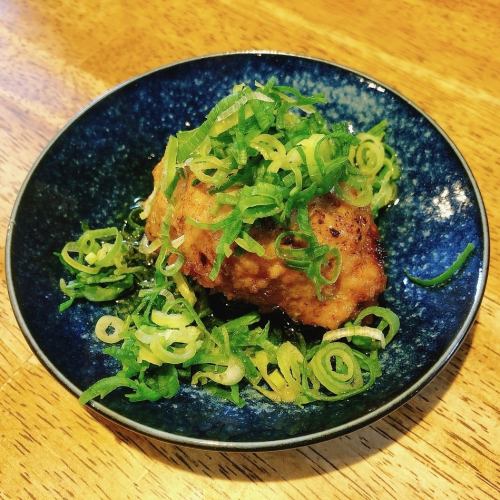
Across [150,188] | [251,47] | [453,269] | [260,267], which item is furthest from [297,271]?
[251,47]

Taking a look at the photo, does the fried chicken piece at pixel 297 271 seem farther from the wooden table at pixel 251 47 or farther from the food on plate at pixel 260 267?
A: the wooden table at pixel 251 47

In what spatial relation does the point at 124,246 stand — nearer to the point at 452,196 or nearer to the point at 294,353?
the point at 294,353

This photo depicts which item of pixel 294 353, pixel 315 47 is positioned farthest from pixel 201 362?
pixel 315 47

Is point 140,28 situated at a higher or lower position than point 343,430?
higher

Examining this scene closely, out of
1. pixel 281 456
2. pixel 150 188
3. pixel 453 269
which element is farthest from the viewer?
pixel 150 188

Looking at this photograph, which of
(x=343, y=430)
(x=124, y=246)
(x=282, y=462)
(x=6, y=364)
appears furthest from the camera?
(x=124, y=246)

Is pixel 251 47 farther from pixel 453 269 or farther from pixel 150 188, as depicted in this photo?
pixel 453 269

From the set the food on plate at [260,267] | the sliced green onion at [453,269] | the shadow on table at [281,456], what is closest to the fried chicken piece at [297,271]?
the food on plate at [260,267]
